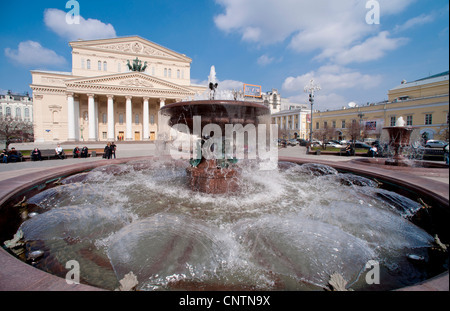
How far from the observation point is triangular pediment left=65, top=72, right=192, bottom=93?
116ft

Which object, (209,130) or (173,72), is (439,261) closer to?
(209,130)

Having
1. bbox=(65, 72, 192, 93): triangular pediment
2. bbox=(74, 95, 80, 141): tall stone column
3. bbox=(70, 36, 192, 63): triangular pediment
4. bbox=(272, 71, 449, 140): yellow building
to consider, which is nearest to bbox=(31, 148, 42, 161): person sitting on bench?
bbox=(272, 71, 449, 140): yellow building

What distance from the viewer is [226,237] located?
2.74m

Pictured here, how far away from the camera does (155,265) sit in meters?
2.19

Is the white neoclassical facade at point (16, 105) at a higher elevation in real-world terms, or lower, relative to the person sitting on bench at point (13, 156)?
higher

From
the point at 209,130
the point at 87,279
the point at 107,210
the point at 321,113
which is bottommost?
the point at 87,279

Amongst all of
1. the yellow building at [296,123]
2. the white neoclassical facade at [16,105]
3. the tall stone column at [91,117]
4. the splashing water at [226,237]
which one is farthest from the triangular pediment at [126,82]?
the white neoclassical facade at [16,105]

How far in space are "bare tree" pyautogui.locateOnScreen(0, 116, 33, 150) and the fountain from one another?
20.8m

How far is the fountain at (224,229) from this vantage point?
2.13 metres

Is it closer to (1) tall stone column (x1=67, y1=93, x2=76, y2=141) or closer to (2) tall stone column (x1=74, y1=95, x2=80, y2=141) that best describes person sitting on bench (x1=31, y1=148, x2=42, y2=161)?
(1) tall stone column (x1=67, y1=93, x2=76, y2=141)

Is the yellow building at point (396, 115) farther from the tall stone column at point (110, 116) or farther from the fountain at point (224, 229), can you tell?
the tall stone column at point (110, 116)
